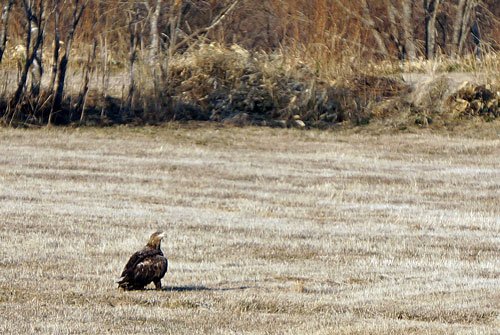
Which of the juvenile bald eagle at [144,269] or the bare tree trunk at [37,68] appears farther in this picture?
the bare tree trunk at [37,68]

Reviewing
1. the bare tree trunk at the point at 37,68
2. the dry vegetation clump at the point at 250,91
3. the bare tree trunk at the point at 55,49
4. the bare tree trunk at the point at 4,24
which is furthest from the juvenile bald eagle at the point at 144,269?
the dry vegetation clump at the point at 250,91

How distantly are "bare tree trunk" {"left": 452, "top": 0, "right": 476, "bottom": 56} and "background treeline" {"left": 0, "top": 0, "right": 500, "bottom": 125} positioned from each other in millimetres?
3217

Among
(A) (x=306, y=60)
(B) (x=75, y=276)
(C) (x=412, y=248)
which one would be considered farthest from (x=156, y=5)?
(B) (x=75, y=276)

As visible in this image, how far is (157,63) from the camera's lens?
30.2m

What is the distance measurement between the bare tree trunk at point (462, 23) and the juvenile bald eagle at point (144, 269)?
29.6 meters

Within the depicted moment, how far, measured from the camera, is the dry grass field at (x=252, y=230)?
9.48 metres

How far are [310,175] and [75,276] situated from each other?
11.0 meters

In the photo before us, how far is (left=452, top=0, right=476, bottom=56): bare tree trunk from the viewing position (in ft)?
128

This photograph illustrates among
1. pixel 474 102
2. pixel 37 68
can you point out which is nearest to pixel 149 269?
pixel 37 68

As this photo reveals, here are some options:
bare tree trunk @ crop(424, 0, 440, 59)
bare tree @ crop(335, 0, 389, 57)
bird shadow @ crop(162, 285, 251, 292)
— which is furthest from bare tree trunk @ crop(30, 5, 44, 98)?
bird shadow @ crop(162, 285, 251, 292)

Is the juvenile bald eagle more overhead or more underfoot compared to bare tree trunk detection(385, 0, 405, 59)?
more underfoot

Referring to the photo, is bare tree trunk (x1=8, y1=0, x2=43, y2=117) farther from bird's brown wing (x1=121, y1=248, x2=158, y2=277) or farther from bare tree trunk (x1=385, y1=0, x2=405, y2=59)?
bird's brown wing (x1=121, y1=248, x2=158, y2=277)

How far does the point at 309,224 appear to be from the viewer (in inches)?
637

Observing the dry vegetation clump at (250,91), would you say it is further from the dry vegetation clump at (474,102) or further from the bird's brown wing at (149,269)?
the bird's brown wing at (149,269)
